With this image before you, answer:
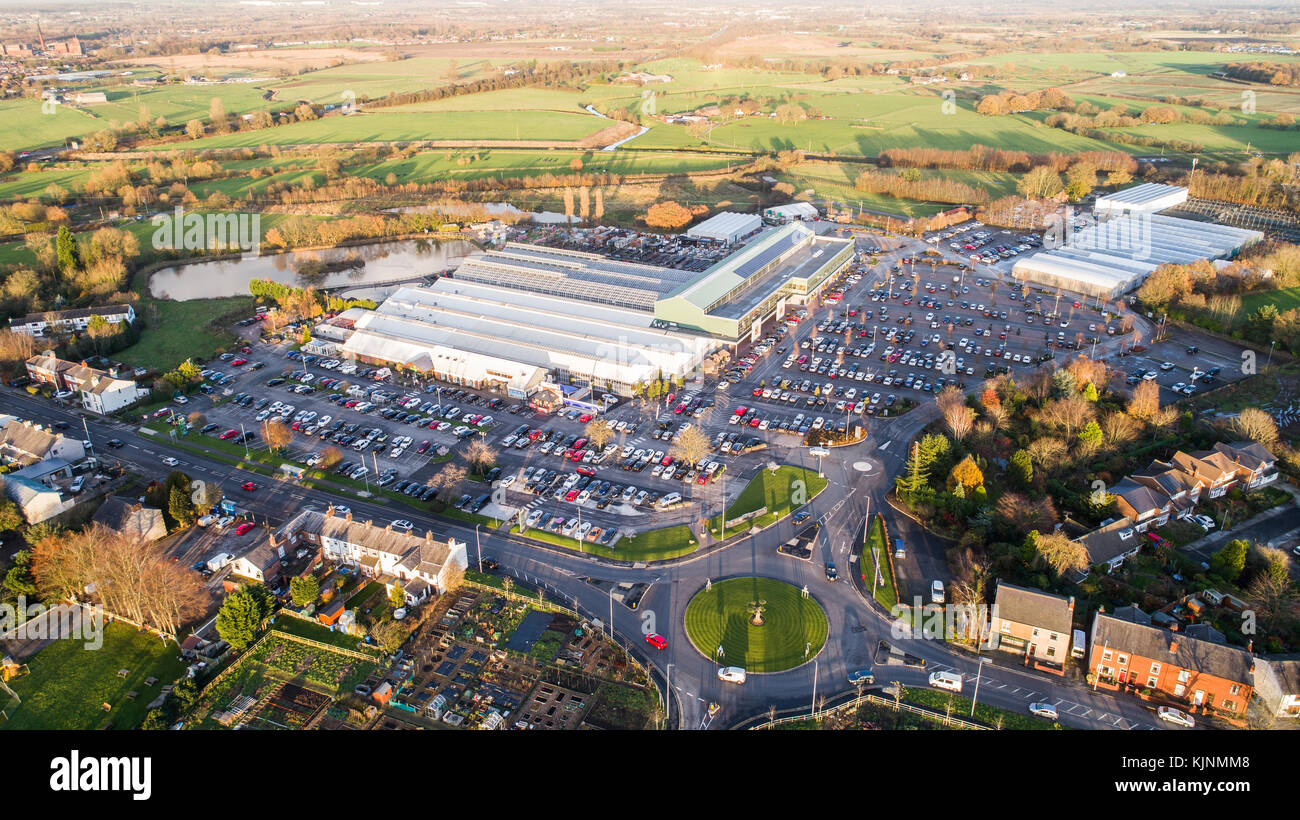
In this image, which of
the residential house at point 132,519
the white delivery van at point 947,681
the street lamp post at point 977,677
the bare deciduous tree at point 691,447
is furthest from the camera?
the bare deciduous tree at point 691,447

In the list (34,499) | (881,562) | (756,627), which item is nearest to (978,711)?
(756,627)

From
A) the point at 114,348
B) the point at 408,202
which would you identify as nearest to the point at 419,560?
the point at 114,348

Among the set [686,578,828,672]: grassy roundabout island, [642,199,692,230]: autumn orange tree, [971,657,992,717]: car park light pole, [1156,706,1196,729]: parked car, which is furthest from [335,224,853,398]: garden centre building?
[1156,706,1196,729]: parked car

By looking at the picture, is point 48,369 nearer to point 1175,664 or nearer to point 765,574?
point 765,574

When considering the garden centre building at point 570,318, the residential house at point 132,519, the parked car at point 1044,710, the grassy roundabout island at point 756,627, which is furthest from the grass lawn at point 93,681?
the parked car at point 1044,710

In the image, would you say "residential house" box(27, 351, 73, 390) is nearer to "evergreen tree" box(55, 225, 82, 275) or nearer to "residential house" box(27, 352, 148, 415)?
"residential house" box(27, 352, 148, 415)

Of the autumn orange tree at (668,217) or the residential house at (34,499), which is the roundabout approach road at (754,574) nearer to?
the residential house at (34,499)

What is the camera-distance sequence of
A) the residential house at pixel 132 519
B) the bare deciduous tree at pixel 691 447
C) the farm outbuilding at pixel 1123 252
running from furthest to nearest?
the farm outbuilding at pixel 1123 252
the bare deciduous tree at pixel 691 447
the residential house at pixel 132 519
